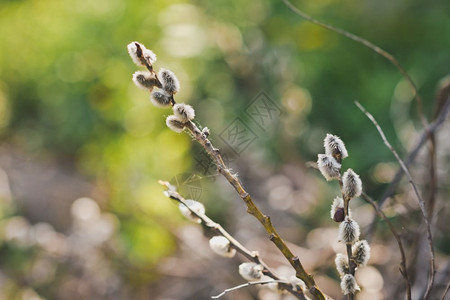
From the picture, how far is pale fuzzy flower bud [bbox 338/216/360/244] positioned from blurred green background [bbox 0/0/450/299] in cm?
43

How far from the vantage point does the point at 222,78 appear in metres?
1.13

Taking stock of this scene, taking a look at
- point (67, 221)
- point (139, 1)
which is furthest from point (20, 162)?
point (139, 1)

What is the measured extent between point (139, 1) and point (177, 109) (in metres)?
1.04

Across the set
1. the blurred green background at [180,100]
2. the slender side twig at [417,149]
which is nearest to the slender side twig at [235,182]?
the slender side twig at [417,149]

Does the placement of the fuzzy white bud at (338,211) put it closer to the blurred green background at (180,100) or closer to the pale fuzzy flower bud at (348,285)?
the pale fuzzy flower bud at (348,285)

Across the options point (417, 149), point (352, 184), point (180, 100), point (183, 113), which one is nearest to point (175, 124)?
point (183, 113)

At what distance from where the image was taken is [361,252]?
31 centimetres

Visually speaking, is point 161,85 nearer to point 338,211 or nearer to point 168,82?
point 168,82

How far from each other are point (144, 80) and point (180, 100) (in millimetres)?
766

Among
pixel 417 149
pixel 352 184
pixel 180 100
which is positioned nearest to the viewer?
pixel 352 184

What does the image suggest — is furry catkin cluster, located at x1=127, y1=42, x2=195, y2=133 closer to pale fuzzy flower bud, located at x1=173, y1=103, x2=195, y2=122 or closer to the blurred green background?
pale fuzzy flower bud, located at x1=173, y1=103, x2=195, y2=122

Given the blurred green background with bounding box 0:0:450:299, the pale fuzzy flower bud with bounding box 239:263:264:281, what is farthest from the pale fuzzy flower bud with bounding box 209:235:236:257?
the blurred green background with bounding box 0:0:450:299

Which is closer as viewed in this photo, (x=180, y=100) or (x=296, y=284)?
(x=296, y=284)

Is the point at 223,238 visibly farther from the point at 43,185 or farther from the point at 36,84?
the point at 36,84
